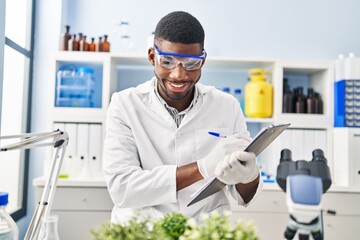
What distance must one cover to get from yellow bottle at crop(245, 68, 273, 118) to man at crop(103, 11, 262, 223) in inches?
41.0

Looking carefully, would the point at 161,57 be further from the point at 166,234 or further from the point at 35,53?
the point at 35,53

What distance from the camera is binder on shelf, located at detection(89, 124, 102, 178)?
2.42m

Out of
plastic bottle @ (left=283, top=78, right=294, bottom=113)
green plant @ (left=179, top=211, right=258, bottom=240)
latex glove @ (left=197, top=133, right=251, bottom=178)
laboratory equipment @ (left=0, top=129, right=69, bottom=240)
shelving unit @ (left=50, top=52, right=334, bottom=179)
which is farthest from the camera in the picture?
plastic bottle @ (left=283, top=78, right=294, bottom=113)

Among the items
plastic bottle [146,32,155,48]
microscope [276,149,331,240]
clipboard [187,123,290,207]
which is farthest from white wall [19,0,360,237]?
microscope [276,149,331,240]

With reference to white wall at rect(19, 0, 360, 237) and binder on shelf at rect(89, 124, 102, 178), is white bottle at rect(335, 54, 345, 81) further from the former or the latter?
binder on shelf at rect(89, 124, 102, 178)

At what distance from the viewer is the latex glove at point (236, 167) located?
101cm

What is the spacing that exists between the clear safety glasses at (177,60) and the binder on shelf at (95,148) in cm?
130

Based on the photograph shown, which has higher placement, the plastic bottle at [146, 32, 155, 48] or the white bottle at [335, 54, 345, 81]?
the plastic bottle at [146, 32, 155, 48]

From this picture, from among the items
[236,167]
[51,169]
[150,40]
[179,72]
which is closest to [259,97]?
[150,40]

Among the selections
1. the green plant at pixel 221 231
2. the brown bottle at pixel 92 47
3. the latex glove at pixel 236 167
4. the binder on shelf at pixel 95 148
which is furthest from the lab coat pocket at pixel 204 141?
the brown bottle at pixel 92 47

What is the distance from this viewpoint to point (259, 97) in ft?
8.19

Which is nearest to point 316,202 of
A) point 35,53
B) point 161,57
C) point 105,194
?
point 161,57

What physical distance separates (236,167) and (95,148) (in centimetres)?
158

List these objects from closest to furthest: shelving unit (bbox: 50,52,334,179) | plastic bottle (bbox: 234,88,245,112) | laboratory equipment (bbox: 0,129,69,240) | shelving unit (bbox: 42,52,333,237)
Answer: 1. laboratory equipment (bbox: 0,129,69,240)
2. shelving unit (bbox: 42,52,333,237)
3. shelving unit (bbox: 50,52,334,179)
4. plastic bottle (bbox: 234,88,245,112)
